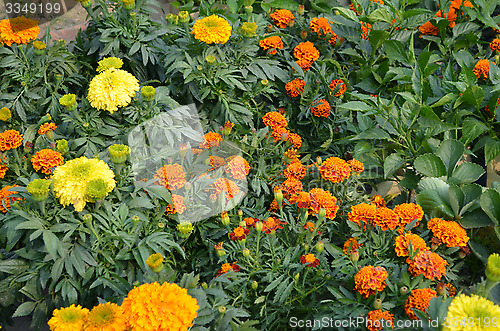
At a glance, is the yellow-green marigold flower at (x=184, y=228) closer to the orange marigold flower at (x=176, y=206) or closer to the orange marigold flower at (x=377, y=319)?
the orange marigold flower at (x=176, y=206)

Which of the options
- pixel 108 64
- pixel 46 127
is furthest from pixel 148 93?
pixel 46 127

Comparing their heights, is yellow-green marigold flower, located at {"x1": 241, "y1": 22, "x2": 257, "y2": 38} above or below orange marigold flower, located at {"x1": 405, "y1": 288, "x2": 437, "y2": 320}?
above

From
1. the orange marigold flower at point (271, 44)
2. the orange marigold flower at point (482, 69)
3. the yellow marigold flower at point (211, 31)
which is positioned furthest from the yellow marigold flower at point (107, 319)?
the orange marigold flower at point (482, 69)

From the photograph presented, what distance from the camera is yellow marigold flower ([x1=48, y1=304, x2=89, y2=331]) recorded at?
57.9 inches

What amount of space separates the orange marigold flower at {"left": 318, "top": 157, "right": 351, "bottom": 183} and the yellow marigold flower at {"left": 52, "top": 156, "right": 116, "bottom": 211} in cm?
96

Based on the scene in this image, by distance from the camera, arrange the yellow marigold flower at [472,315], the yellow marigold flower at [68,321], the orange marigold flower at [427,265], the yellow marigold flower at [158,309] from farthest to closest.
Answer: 1. the orange marigold flower at [427,265]
2. the yellow marigold flower at [68,321]
3. the yellow marigold flower at [158,309]
4. the yellow marigold flower at [472,315]

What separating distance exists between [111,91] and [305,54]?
3.99 ft

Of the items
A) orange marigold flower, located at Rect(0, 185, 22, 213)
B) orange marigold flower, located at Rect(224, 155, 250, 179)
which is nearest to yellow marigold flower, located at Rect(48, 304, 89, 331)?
orange marigold flower, located at Rect(0, 185, 22, 213)

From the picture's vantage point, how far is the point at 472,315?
47.9 inches

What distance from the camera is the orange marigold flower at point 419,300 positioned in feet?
5.33

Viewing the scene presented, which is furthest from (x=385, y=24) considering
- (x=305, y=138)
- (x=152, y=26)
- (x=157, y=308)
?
(x=157, y=308)

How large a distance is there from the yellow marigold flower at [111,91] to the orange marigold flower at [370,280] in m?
1.33

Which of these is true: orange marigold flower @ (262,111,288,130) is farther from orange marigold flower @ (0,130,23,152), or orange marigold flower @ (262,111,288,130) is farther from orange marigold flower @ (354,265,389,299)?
orange marigold flower @ (0,130,23,152)

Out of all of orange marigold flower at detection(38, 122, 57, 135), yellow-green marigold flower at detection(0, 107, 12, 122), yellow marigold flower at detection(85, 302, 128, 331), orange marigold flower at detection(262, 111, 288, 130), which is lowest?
yellow marigold flower at detection(85, 302, 128, 331)
